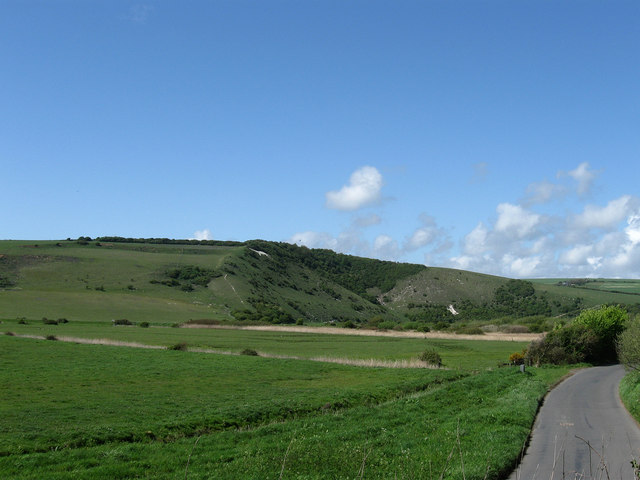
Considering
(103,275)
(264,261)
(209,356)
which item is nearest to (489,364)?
(209,356)

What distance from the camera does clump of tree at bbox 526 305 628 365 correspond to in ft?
202

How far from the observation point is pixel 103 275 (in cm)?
13500

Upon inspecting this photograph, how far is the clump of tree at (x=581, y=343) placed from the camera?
61625 mm

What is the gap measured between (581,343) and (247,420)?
4884 cm

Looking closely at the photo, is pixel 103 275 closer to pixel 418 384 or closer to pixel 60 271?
pixel 60 271

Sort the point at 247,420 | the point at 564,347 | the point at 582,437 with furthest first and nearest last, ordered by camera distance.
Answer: the point at 564,347
the point at 247,420
the point at 582,437

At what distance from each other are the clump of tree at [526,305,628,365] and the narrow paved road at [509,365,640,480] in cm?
1970

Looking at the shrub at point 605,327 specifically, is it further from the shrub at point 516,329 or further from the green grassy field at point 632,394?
the shrub at point 516,329

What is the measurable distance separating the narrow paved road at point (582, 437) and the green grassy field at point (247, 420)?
86cm

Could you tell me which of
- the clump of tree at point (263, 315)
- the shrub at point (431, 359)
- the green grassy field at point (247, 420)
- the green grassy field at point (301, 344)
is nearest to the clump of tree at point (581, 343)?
the green grassy field at point (301, 344)

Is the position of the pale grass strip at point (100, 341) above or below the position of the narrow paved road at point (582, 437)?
below

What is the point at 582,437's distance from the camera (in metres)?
22.1

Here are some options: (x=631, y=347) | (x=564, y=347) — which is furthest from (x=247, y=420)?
(x=564, y=347)

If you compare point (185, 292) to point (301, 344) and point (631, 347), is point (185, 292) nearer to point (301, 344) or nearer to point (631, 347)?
point (301, 344)
